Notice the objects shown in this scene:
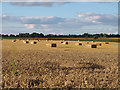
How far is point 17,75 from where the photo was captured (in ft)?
40.6

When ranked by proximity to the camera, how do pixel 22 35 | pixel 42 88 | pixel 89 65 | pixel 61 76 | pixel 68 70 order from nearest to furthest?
pixel 42 88
pixel 61 76
pixel 68 70
pixel 89 65
pixel 22 35

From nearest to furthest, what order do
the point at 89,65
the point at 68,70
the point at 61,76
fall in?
the point at 61,76, the point at 68,70, the point at 89,65

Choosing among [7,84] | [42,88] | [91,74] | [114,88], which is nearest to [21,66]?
[7,84]

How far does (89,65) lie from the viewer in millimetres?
14938

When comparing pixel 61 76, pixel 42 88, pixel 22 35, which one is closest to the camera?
pixel 42 88

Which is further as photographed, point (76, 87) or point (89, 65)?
point (89, 65)

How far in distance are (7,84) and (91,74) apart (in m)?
5.69

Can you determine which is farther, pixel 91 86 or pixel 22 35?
pixel 22 35

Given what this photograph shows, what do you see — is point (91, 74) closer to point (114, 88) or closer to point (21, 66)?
point (114, 88)

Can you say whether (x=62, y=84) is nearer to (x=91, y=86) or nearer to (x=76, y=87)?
(x=76, y=87)

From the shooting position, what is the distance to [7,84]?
1082 centimetres

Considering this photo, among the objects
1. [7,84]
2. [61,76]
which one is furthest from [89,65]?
[7,84]

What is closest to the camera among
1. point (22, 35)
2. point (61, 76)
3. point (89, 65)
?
point (61, 76)

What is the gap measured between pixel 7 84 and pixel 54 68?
421 cm
